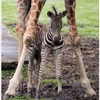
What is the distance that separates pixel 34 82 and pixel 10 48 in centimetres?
244

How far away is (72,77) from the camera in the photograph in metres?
6.66

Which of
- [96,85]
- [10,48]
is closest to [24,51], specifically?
[96,85]

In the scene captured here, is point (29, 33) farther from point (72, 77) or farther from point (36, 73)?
point (72, 77)

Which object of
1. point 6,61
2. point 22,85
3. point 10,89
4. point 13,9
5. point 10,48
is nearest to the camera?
point 10,89

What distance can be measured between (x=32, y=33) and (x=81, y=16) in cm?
899

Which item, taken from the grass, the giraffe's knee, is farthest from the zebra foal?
the grass

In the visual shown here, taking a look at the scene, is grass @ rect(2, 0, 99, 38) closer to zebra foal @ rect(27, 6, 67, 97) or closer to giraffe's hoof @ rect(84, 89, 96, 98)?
zebra foal @ rect(27, 6, 67, 97)

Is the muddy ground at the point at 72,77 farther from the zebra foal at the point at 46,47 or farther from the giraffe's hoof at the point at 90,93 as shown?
the zebra foal at the point at 46,47

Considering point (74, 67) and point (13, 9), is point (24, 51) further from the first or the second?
point (13, 9)

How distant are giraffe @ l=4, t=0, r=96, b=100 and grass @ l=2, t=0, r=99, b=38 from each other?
4.34 meters

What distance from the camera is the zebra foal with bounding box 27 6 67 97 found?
539 centimetres

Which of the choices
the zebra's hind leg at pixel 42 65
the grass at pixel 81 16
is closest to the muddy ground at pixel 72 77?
the zebra's hind leg at pixel 42 65

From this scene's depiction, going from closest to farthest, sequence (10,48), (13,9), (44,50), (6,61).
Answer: (44,50), (6,61), (10,48), (13,9)

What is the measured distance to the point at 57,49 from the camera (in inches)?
214
